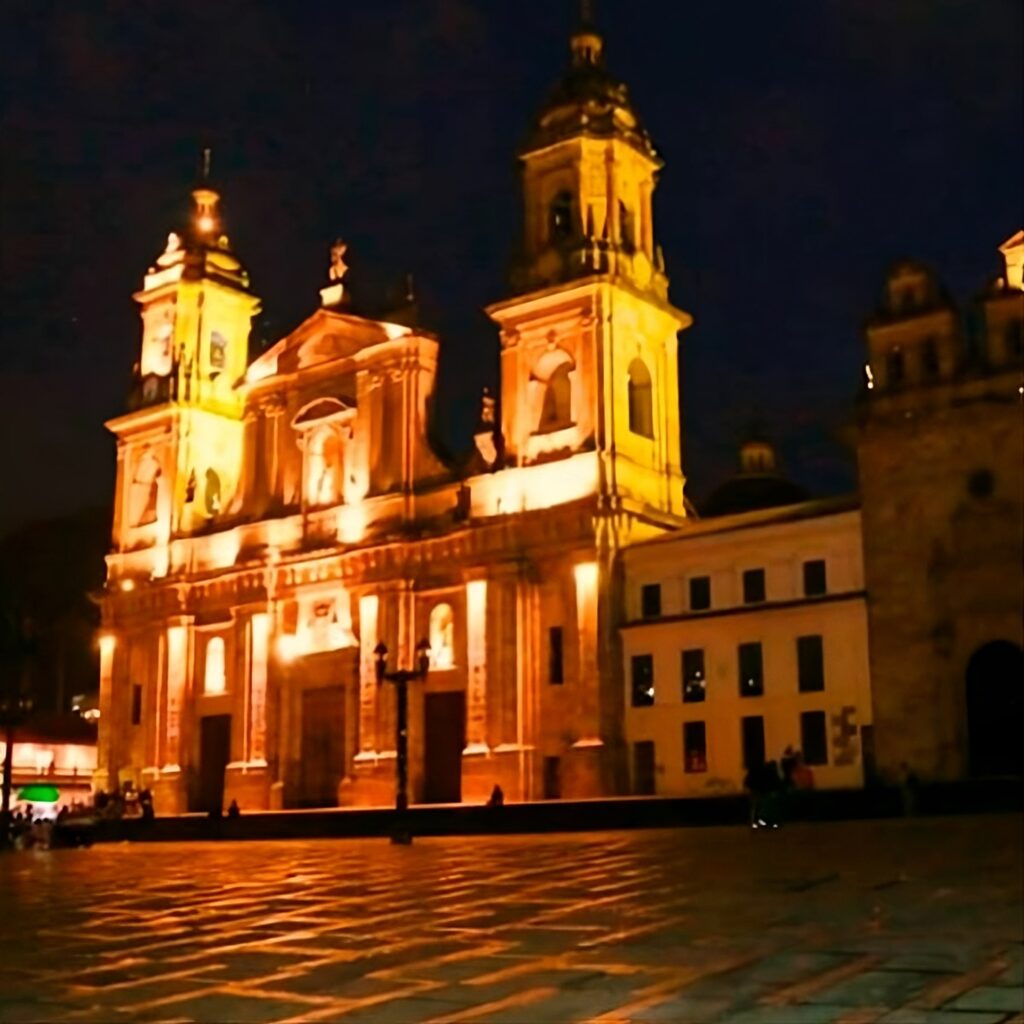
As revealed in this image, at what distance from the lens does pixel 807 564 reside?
39.9m

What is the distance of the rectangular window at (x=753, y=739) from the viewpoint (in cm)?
3962

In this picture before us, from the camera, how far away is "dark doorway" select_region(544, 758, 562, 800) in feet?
140

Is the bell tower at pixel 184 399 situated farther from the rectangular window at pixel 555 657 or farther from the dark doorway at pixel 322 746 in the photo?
the rectangular window at pixel 555 657

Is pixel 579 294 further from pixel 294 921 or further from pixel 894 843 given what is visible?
pixel 294 921

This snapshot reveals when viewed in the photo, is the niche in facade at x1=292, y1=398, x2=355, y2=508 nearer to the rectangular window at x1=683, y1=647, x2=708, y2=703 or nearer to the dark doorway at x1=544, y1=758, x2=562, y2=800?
the dark doorway at x1=544, y1=758, x2=562, y2=800

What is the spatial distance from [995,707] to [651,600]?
10701 mm

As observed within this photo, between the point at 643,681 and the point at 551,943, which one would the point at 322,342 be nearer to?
the point at 643,681

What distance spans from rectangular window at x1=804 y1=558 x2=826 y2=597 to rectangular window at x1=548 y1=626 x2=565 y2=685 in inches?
312

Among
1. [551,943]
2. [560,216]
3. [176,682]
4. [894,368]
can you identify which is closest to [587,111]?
[560,216]

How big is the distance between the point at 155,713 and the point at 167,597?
173 inches

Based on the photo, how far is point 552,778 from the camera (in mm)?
42969

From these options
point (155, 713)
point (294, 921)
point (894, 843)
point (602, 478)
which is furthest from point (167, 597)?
point (294, 921)

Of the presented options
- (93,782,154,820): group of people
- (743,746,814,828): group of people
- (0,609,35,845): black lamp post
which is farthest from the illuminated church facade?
(743,746,814,828): group of people

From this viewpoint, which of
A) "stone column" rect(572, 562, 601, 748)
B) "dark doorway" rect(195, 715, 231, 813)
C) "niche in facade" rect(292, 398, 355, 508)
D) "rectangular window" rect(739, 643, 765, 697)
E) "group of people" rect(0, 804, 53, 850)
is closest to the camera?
"group of people" rect(0, 804, 53, 850)
